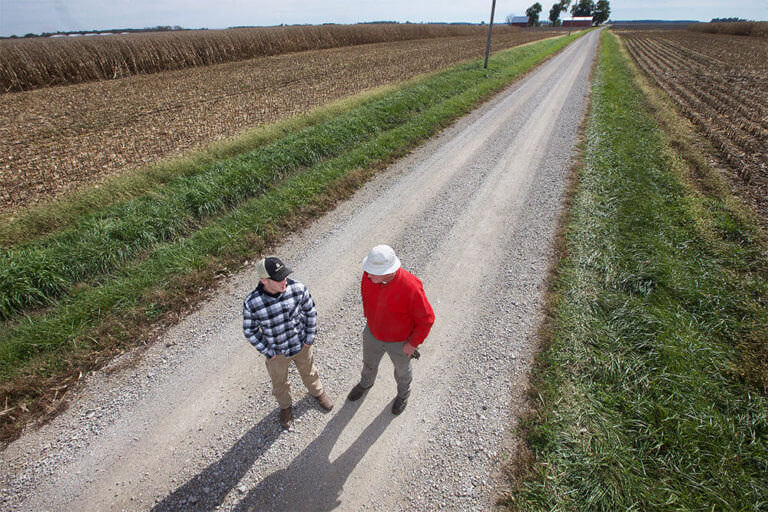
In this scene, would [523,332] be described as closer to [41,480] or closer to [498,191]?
[498,191]

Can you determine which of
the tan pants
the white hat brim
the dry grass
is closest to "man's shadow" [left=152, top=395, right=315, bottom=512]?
the tan pants

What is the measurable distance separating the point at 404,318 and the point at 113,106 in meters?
19.1

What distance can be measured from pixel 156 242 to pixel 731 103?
23.0 m

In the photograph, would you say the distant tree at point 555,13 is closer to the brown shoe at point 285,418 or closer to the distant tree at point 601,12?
the distant tree at point 601,12

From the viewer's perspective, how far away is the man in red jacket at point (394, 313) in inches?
118

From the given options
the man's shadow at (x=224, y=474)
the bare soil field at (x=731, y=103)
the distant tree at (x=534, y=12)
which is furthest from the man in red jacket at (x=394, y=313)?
the distant tree at (x=534, y=12)

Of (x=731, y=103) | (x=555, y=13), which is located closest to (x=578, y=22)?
(x=555, y=13)

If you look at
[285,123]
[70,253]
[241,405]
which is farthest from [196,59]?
[241,405]

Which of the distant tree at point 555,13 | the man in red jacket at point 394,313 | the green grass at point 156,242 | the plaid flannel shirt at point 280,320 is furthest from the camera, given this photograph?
the distant tree at point 555,13

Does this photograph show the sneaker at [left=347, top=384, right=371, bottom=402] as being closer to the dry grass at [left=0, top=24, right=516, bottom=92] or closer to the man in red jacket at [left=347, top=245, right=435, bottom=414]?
the man in red jacket at [left=347, top=245, right=435, bottom=414]

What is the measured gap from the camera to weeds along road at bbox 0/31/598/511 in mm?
3135

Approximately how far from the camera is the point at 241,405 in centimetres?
384

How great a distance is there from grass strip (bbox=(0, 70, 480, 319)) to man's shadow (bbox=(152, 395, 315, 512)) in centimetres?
406

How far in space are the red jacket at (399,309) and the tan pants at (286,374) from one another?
82 centimetres
